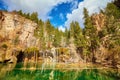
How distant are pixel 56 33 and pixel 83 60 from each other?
115 ft

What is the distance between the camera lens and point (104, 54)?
7669cm

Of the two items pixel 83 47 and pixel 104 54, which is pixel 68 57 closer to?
pixel 83 47

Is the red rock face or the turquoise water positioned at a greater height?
the red rock face

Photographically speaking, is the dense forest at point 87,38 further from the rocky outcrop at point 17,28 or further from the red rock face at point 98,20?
the rocky outcrop at point 17,28

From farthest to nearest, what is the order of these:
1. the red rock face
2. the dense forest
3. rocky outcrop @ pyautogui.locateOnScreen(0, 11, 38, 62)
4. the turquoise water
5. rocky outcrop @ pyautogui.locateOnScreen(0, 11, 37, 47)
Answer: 1. rocky outcrop @ pyautogui.locateOnScreen(0, 11, 37, 47)
2. rocky outcrop @ pyautogui.locateOnScreen(0, 11, 38, 62)
3. the red rock face
4. the dense forest
5. the turquoise water

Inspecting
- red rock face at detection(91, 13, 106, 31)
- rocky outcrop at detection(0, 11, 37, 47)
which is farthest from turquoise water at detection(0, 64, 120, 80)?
rocky outcrop at detection(0, 11, 37, 47)

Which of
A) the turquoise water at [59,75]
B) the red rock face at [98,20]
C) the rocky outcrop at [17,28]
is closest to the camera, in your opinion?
the turquoise water at [59,75]

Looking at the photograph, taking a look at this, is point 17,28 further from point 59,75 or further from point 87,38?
point 59,75

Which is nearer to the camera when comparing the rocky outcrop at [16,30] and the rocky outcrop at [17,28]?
the rocky outcrop at [16,30]

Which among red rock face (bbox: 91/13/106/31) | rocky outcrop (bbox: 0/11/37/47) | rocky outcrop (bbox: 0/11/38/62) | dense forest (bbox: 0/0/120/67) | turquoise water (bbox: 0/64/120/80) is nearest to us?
turquoise water (bbox: 0/64/120/80)

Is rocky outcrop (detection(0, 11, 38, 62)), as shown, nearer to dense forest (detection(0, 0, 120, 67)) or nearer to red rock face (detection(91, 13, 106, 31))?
dense forest (detection(0, 0, 120, 67))

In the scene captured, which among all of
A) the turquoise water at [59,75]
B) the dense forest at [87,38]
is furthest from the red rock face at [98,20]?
the turquoise water at [59,75]

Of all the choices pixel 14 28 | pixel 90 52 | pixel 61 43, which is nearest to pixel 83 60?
pixel 90 52

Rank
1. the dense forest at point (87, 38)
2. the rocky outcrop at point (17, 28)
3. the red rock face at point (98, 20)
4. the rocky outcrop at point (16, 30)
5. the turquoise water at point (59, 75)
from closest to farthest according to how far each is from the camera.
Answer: the turquoise water at point (59, 75), the dense forest at point (87, 38), the red rock face at point (98, 20), the rocky outcrop at point (16, 30), the rocky outcrop at point (17, 28)
